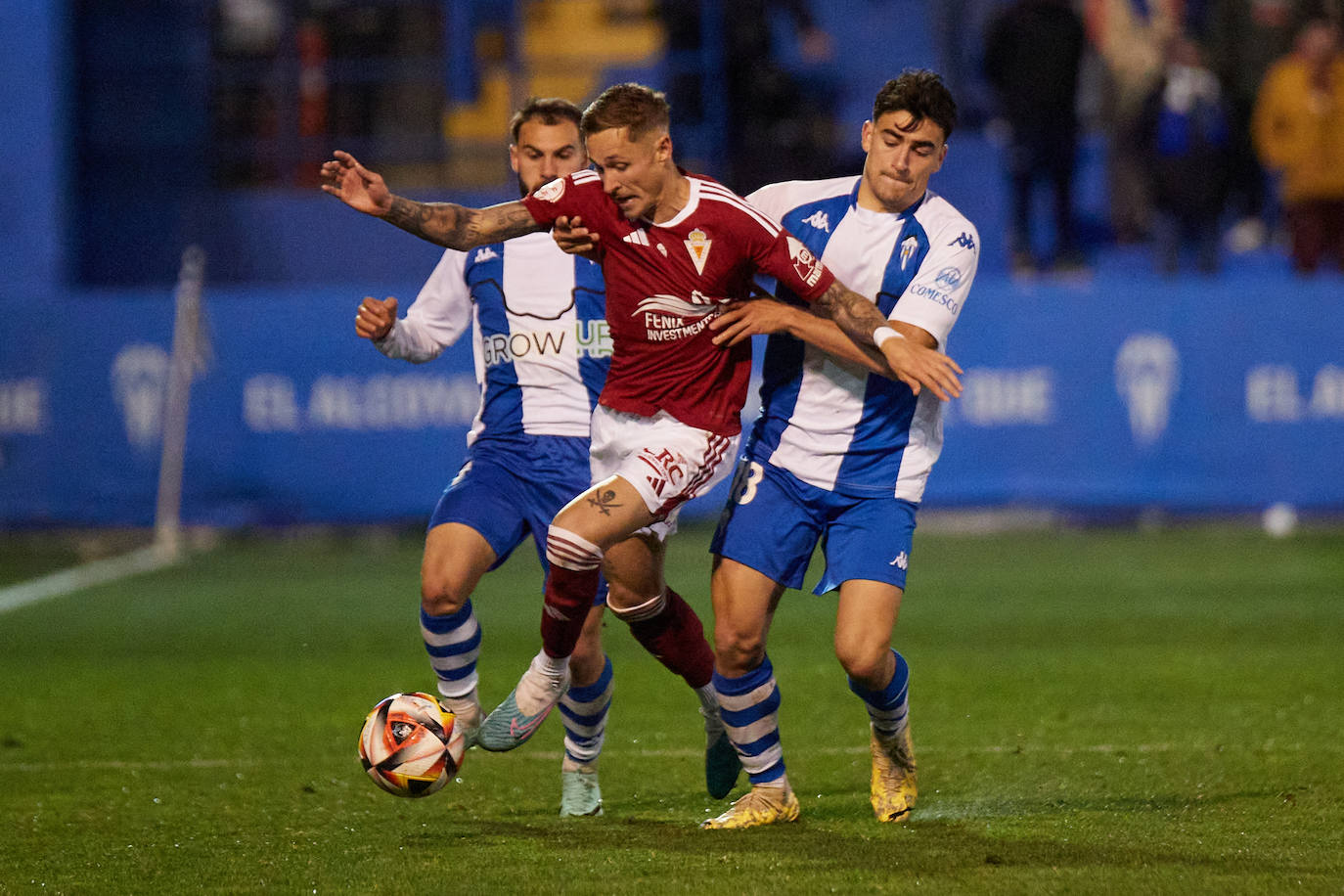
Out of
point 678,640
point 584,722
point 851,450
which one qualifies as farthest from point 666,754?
point 851,450

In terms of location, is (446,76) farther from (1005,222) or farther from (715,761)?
(715,761)

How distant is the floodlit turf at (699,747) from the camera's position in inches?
185

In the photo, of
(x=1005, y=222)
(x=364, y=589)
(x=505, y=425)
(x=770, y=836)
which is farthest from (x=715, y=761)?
(x=1005, y=222)

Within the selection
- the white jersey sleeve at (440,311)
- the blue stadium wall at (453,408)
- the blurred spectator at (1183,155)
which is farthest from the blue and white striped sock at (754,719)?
the blurred spectator at (1183,155)

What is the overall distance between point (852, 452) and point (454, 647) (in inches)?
55.2

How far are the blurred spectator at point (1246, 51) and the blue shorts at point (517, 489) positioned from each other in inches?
455

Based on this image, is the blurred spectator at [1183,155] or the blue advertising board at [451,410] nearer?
the blue advertising board at [451,410]

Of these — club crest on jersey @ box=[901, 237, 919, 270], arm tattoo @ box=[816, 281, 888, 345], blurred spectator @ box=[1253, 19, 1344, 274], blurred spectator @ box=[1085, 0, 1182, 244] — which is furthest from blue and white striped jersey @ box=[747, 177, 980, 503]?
blurred spectator @ box=[1085, 0, 1182, 244]

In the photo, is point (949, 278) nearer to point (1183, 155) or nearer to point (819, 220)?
point (819, 220)

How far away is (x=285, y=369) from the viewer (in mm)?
13258

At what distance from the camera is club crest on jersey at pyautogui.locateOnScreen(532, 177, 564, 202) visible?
5.17m

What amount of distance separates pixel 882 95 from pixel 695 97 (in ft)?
37.4

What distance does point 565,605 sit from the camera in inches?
205

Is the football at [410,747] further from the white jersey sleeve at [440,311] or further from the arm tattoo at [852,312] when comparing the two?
the arm tattoo at [852,312]
